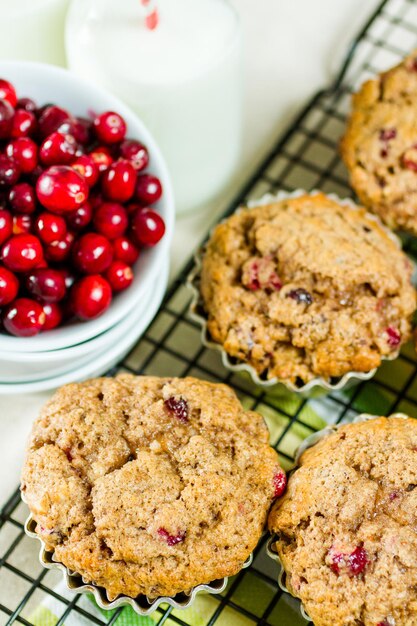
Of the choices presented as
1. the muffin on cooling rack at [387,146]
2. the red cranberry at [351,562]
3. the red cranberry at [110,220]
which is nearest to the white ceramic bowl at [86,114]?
the red cranberry at [110,220]

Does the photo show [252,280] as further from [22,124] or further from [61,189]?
[22,124]

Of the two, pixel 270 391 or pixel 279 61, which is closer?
pixel 270 391

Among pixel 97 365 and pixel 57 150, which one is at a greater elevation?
pixel 57 150

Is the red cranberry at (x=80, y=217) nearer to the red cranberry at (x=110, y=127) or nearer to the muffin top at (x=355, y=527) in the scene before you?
the red cranberry at (x=110, y=127)

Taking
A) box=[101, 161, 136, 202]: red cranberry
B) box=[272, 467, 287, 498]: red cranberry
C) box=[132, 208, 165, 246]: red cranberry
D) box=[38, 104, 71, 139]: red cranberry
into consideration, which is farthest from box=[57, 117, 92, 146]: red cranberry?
box=[272, 467, 287, 498]: red cranberry

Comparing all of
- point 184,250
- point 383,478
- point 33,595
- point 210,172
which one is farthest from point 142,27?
point 33,595

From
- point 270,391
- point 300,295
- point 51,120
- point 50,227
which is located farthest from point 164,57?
point 270,391

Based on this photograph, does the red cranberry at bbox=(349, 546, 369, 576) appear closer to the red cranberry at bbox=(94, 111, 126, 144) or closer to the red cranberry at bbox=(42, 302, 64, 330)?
the red cranberry at bbox=(42, 302, 64, 330)
